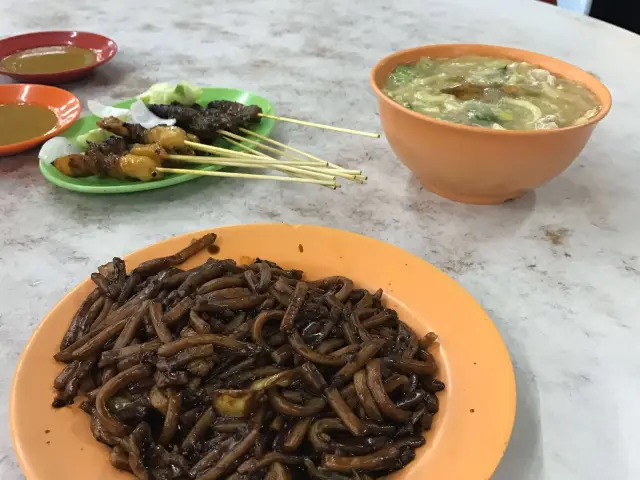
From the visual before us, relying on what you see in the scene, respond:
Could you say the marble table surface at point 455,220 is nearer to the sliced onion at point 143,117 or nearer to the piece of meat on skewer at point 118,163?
the piece of meat on skewer at point 118,163

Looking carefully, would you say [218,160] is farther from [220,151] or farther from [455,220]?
[455,220]

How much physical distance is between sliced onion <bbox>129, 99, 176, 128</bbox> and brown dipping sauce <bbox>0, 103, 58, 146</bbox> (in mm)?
393

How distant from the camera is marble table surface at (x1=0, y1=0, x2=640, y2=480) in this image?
1.43 m

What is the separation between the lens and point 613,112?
9.02ft

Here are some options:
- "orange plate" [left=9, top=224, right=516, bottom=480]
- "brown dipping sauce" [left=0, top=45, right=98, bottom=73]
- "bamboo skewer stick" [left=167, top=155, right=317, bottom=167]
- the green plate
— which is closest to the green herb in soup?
"bamboo skewer stick" [left=167, top=155, right=317, bottom=167]

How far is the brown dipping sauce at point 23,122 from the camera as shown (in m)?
2.44

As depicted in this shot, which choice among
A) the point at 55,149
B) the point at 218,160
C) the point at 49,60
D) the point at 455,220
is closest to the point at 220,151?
the point at 218,160

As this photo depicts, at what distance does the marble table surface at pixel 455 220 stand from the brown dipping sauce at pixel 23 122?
10 cm

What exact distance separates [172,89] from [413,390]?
1809mm

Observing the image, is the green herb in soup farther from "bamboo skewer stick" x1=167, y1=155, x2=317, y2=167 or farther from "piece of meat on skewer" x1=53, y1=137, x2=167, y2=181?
"piece of meat on skewer" x1=53, y1=137, x2=167, y2=181

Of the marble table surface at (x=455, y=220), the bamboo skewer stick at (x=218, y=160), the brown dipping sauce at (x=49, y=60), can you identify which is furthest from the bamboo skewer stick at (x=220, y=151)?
the brown dipping sauce at (x=49, y=60)

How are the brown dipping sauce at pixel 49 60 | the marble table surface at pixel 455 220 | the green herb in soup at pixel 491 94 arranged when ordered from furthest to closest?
the brown dipping sauce at pixel 49 60
the green herb in soup at pixel 491 94
the marble table surface at pixel 455 220

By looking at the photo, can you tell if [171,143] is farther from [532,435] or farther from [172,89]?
[532,435]

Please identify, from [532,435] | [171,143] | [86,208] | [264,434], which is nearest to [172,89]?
[171,143]
